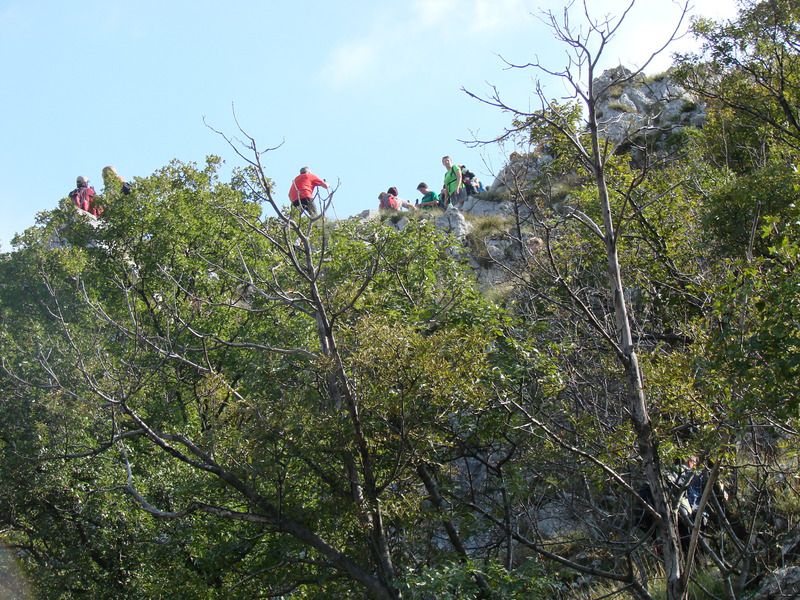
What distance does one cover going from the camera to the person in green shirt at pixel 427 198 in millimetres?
37594

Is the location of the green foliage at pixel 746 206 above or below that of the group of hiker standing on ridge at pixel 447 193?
below

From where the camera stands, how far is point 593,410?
14.4 m

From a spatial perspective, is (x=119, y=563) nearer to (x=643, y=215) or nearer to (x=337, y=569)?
(x=337, y=569)

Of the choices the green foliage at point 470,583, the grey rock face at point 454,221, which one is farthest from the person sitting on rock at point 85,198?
the green foliage at point 470,583

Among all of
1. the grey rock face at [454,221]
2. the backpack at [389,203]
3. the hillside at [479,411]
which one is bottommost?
the hillside at [479,411]

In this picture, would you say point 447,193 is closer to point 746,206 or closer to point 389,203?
point 389,203

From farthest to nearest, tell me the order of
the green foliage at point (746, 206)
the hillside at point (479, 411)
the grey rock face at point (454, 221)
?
the grey rock face at point (454, 221), the green foliage at point (746, 206), the hillside at point (479, 411)

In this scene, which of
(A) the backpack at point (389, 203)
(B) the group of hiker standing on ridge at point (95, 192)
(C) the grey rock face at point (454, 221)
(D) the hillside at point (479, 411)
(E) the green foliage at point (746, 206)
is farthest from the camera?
(A) the backpack at point (389, 203)

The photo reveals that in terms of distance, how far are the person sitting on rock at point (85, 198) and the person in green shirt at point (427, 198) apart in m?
13.1

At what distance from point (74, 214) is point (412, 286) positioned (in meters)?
11.2

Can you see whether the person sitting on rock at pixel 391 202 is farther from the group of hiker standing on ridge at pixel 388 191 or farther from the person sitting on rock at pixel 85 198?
the person sitting on rock at pixel 85 198

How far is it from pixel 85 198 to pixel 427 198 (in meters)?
14.4

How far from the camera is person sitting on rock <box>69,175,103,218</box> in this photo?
24.5 m

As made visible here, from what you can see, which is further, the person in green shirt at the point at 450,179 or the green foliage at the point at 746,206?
the person in green shirt at the point at 450,179
